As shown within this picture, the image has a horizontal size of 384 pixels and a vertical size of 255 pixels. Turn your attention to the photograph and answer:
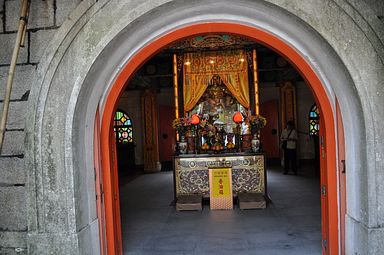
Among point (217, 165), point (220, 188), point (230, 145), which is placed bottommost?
point (220, 188)

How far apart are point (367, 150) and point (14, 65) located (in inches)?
107

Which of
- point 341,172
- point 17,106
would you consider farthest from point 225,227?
point 17,106

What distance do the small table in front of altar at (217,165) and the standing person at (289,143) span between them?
132 inches

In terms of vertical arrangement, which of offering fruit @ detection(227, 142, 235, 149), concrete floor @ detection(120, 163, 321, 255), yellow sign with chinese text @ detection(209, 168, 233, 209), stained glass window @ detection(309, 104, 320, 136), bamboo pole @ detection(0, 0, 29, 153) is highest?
bamboo pole @ detection(0, 0, 29, 153)

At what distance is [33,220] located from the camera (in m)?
3.06

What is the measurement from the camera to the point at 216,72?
921cm

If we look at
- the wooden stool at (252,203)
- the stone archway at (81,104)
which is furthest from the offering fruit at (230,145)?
the stone archway at (81,104)

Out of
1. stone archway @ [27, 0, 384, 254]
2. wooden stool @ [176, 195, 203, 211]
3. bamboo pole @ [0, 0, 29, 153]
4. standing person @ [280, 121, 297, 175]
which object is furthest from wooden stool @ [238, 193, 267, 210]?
bamboo pole @ [0, 0, 29, 153]

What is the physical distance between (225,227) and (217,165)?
1997 millimetres

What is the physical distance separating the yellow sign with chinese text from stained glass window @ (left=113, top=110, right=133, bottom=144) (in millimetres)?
7327

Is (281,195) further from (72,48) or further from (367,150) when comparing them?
(72,48)

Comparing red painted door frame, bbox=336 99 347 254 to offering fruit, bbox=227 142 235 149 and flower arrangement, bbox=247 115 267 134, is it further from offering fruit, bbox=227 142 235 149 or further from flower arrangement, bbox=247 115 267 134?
offering fruit, bbox=227 142 235 149

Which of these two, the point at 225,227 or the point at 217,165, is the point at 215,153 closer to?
the point at 217,165

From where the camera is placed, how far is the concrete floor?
4605 mm
